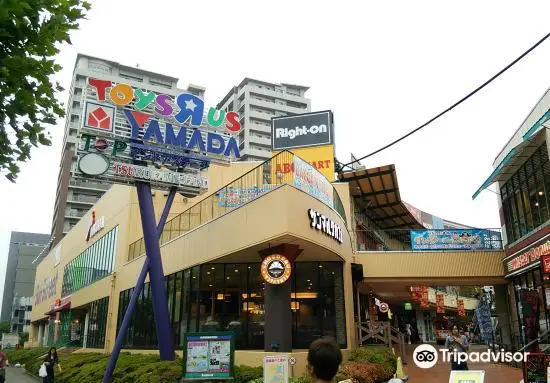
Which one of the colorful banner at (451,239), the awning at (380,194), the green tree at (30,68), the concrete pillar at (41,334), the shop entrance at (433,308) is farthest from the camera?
the concrete pillar at (41,334)

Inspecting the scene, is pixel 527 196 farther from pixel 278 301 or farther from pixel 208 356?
pixel 208 356

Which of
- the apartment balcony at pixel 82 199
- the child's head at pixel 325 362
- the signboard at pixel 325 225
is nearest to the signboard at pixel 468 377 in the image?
the child's head at pixel 325 362

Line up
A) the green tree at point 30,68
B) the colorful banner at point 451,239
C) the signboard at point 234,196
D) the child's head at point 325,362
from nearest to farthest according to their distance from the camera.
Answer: the child's head at point 325,362, the green tree at point 30,68, the signboard at point 234,196, the colorful banner at point 451,239

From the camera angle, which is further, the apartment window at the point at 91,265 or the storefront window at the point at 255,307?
the apartment window at the point at 91,265

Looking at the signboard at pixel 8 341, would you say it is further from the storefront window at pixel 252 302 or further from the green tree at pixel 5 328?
the storefront window at pixel 252 302

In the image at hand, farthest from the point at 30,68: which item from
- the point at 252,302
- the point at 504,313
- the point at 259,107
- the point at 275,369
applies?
the point at 259,107

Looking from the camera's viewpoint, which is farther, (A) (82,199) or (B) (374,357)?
(A) (82,199)

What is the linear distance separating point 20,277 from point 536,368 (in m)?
118

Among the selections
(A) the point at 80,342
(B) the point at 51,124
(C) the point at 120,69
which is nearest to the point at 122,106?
(B) the point at 51,124

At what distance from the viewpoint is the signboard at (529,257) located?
56.9 ft

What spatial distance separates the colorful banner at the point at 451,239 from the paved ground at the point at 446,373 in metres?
5.66

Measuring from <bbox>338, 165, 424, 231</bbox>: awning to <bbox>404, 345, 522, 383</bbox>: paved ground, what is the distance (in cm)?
980

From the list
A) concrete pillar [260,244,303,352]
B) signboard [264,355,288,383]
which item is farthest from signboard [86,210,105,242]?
signboard [264,355,288,383]

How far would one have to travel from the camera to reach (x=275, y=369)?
11.3m
